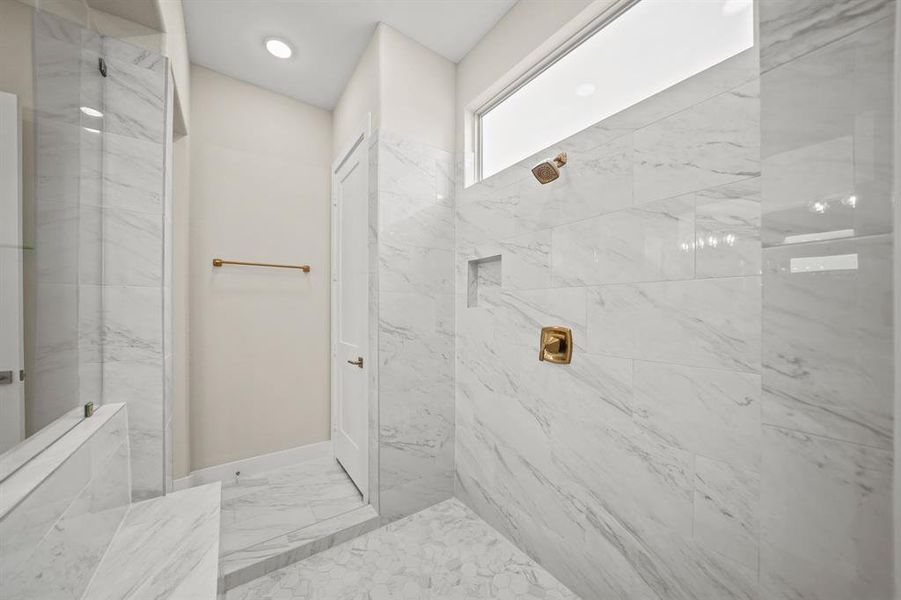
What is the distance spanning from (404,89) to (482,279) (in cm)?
109

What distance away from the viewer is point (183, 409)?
6.30 feet

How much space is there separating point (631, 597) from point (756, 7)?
1818 mm

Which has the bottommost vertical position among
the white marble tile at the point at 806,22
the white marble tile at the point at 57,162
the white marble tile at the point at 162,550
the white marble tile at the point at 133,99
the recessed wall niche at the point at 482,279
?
the white marble tile at the point at 162,550

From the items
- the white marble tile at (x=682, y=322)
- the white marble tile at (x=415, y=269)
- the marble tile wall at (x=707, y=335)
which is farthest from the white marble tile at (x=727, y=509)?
the white marble tile at (x=415, y=269)

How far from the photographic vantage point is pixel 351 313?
7.03 feet

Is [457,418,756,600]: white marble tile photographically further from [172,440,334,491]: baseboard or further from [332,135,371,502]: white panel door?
[172,440,334,491]: baseboard

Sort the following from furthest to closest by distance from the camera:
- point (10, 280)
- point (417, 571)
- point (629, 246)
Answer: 1. point (417, 571)
2. point (629, 246)
3. point (10, 280)

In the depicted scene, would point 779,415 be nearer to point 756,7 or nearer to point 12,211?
point 756,7

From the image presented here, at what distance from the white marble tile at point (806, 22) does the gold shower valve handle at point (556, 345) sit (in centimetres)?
93

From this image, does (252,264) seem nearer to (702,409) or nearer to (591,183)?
(591,183)

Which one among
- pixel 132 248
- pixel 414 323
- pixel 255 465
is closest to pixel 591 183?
pixel 414 323

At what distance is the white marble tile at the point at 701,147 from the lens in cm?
90

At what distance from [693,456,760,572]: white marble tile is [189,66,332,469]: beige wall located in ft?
7.34

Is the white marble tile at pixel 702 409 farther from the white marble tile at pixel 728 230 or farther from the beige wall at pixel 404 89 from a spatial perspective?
the beige wall at pixel 404 89
